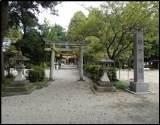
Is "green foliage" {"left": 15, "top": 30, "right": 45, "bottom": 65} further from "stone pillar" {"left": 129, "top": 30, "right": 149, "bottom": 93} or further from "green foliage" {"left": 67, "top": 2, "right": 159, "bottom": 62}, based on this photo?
"stone pillar" {"left": 129, "top": 30, "right": 149, "bottom": 93}

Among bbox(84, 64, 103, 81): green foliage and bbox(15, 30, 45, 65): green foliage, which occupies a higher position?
bbox(15, 30, 45, 65): green foliage

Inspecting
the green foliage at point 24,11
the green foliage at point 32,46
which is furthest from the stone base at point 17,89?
the green foliage at point 32,46

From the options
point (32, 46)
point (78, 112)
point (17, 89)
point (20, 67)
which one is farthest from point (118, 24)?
point (32, 46)

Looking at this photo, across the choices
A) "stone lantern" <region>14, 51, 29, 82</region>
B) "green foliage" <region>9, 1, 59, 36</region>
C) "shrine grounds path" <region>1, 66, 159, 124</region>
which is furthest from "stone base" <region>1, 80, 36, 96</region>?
"green foliage" <region>9, 1, 59, 36</region>

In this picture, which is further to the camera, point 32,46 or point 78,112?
point 32,46

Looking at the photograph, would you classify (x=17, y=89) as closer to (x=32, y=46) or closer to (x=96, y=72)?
(x=96, y=72)

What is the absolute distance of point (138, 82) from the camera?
1427cm

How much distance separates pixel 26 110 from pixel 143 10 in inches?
419

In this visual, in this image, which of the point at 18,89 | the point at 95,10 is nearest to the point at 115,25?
the point at 95,10

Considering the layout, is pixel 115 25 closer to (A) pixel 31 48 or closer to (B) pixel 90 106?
(B) pixel 90 106

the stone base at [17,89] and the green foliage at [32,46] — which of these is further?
the green foliage at [32,46]

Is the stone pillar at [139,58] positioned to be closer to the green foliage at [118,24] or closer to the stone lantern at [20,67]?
the green foliage at [118,24]

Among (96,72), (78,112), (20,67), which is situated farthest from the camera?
(96,72)

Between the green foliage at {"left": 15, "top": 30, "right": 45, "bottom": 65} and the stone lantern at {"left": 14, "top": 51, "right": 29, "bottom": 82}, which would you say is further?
the green foliage at {"left": 15, "top": 30, "right": 45, "bottom": 65}
